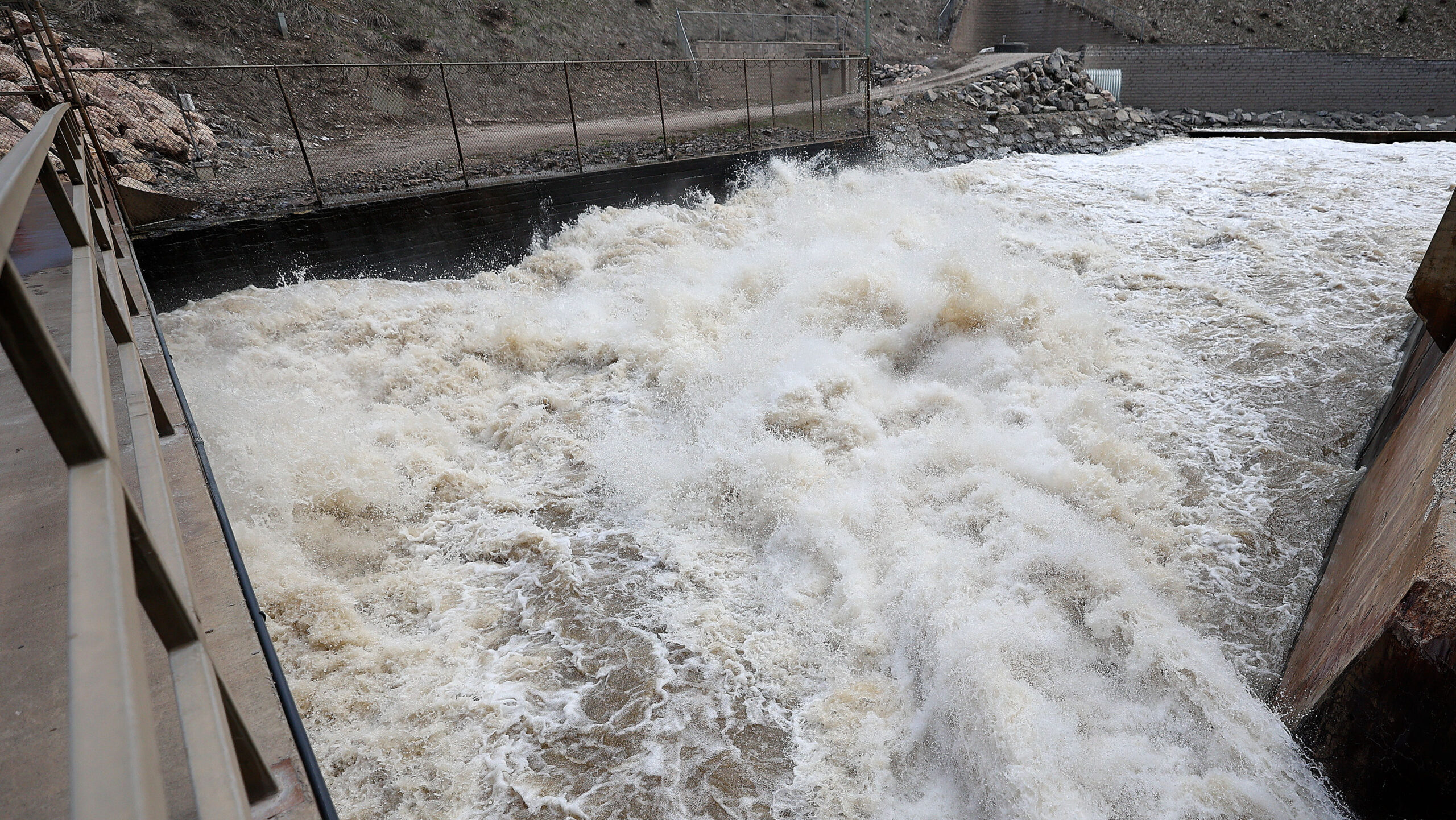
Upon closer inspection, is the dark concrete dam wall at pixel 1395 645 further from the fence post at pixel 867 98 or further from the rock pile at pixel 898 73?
the rock pile at pixel 898 73

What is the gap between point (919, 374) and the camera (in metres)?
7.05

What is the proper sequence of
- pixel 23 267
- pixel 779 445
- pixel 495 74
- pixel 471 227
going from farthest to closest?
pixel 495 74, pixel 471 227, pixel 779 445, pixel 23 267

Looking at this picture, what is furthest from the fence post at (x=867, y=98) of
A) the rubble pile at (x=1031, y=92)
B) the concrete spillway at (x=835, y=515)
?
the concrete spillway at (x=835, y=515)

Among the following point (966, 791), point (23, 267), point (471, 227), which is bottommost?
point (966, 791)

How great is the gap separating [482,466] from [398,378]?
1.96 metres

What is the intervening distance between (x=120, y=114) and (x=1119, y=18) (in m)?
37.5

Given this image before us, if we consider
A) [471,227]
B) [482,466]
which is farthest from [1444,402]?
[471,227]

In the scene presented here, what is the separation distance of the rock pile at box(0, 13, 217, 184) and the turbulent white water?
441cm

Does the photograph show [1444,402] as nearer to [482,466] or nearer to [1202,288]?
[1202,288]

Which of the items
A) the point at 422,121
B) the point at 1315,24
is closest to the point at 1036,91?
the point at 422,121

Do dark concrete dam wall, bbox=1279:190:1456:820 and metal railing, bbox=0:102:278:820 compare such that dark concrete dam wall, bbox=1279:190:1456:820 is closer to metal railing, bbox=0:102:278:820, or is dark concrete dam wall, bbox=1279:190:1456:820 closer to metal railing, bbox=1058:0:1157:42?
metal railing, bbox=0:102:278:820

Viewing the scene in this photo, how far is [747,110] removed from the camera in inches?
582

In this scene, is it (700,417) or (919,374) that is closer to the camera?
(700,417)

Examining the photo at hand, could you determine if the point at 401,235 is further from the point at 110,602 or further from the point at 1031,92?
the point at 1031,92
